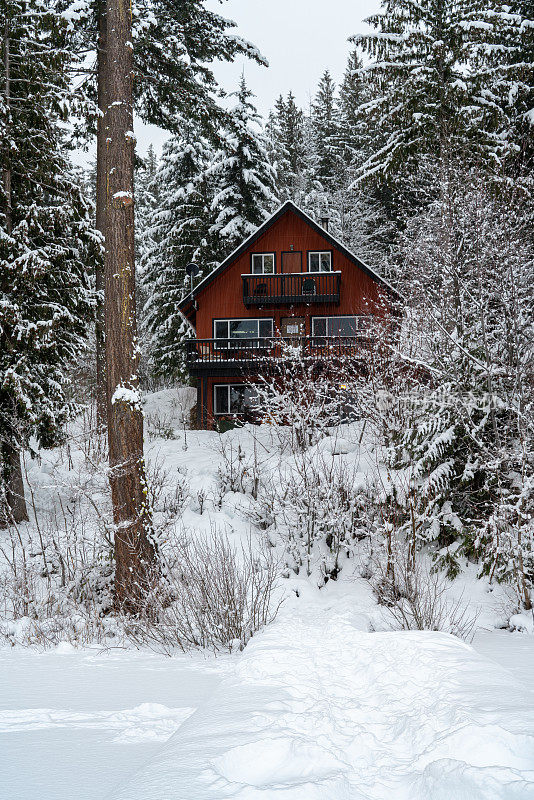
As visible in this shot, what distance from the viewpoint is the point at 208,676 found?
4160 mm

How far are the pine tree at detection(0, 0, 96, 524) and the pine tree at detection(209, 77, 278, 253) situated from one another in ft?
44.9

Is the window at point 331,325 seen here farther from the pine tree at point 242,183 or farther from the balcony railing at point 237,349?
the pine tree at point 242,183

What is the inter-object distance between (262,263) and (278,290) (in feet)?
5.61

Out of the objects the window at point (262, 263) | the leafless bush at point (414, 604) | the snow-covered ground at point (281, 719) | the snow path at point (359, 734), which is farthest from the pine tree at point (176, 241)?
the snow path at point (359, 734)

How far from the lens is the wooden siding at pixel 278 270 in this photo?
2436 cm

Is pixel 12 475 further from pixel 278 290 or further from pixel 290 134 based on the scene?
pixel 290 134

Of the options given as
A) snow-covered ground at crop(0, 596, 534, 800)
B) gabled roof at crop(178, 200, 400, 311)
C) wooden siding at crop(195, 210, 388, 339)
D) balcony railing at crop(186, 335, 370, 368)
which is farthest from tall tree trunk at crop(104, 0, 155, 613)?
wooden siding at crop(195, 210, 388, 339)

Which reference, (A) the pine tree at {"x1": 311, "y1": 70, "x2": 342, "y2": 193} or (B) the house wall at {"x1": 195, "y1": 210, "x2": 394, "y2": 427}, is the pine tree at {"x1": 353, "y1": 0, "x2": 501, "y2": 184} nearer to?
(B) the house wall at {"x1": 195, "y1": 210, "x2": 394, "y2": 427}

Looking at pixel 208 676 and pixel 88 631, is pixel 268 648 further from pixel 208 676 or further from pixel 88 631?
pixel 88 631

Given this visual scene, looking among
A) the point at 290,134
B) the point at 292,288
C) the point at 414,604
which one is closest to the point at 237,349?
the point at 292,288

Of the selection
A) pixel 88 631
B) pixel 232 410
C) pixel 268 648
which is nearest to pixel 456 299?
pixel 268 648

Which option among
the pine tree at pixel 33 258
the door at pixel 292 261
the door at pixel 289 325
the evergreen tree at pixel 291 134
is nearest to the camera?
the pine tree at pixel 33 258

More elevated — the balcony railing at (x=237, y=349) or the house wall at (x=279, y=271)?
the house wall at (x=279, y=271)

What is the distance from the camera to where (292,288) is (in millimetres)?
24312
